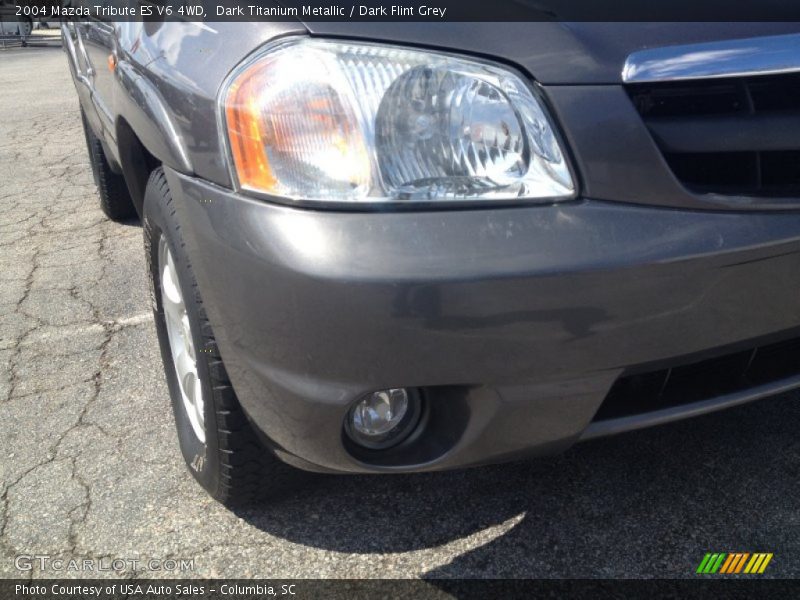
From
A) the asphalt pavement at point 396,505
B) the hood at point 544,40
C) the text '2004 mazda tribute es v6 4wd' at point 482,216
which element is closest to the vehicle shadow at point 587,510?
the asphalt pavement at point 396,505

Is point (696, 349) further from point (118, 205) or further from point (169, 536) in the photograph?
point (118, 205)

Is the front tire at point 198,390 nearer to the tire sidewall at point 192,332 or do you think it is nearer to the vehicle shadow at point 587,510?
the tire sidewall at point 192,332

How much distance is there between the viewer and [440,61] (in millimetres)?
1376

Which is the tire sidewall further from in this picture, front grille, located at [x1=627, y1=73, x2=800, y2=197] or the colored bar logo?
the colored bar logo

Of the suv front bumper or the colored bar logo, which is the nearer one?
the suv front bumper

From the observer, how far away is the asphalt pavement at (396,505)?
177 centimetres

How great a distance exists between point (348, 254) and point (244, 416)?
554 millimetres

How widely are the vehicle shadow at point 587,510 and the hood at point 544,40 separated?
1.04 metres

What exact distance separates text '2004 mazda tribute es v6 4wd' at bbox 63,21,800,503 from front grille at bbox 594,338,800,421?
1.9 inches

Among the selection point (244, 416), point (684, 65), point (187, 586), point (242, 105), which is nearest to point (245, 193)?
point (242, 105)

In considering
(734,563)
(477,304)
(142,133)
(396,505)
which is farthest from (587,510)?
(142,133)

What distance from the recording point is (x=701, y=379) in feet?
5.34

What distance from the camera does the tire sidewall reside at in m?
1.62

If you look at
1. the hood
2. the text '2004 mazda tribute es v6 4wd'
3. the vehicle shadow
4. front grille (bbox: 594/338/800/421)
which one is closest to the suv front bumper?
the text '2004 mazda tribute es v6 4wd'
